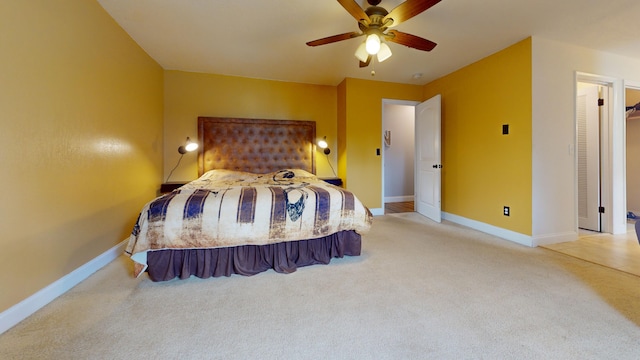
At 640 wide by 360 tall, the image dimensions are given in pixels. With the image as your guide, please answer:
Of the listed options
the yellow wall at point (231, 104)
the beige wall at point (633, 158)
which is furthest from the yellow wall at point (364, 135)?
the beige wall at point (633, 158)

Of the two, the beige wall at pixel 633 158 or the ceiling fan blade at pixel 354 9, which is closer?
the ceiling fan blade at pixel 354 9

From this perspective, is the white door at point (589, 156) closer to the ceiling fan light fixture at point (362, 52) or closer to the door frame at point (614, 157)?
the door frame at point (614, 157)

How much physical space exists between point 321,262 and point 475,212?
2494 millimetres

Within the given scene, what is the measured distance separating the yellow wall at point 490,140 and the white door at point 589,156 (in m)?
1.22

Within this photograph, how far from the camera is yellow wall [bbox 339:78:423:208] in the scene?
407cm

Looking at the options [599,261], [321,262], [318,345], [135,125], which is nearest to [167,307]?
[318,345]

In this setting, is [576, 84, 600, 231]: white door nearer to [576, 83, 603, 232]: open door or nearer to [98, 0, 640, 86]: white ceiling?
[576, 83, 603, 232]: open door

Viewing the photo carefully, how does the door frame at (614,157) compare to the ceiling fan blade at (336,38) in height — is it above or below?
below

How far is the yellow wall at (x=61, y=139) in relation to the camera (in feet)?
4.69

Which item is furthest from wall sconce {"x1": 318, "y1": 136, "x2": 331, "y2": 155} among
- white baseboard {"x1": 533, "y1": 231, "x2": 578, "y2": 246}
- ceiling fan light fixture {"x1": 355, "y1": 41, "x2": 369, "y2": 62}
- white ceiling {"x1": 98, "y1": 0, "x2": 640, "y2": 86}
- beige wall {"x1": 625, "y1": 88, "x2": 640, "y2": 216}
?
beige wall {"x1": 625, "y1": 88, "x2": 640, "y2": 216}

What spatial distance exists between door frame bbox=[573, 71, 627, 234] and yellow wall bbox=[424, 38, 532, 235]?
1.02 metres

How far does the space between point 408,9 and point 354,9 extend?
1.31 ft

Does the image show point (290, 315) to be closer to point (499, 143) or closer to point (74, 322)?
point (74, 322)

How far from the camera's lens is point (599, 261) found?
2.27 meters
